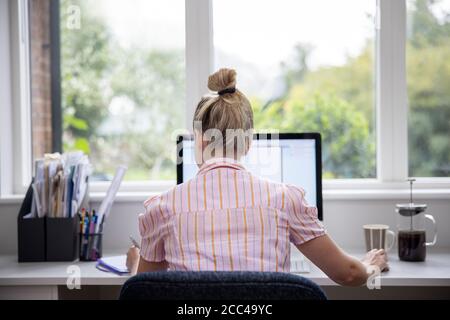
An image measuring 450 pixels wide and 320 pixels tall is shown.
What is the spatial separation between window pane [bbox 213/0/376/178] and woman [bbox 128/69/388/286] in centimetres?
106

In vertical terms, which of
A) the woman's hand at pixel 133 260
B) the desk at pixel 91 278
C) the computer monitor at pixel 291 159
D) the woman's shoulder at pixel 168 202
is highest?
the computer monitor at pixel 291 159

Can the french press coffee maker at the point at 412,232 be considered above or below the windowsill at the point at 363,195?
below

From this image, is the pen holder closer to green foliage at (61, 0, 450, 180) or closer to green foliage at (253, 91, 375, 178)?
green foliage at (61, 0, 450, 180)

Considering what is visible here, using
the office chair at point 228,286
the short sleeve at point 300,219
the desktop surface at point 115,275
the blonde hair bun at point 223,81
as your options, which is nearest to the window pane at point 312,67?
the desktop surface at point 115,275

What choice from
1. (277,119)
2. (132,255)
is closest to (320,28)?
(277,119)

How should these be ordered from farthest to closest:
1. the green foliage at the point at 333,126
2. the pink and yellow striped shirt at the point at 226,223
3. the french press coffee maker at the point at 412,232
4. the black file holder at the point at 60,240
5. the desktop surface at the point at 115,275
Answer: the green foliage at the point at 333,126 < the black file holder at the point at 60,240 < the french press coffee maker at the point at 412,232 < the desktop surface at the point at 115,275 < the pink and yellow striped shirt at the point at 226,223

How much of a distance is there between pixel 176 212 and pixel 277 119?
4.25 feet

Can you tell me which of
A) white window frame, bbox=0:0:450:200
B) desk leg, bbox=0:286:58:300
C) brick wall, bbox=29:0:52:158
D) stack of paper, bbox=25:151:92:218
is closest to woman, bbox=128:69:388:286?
desk leg, bbox=0:286:58:300

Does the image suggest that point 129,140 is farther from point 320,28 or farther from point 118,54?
point 320,28

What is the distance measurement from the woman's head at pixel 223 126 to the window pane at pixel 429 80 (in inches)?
50.2

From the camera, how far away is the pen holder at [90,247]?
7.00 feet

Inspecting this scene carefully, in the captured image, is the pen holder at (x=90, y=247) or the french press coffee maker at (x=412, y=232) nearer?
the french press coffee maker at (x=412, y=232)

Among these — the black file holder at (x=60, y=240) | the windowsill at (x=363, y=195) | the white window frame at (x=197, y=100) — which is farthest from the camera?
the white window frame at (x=197, y=100)

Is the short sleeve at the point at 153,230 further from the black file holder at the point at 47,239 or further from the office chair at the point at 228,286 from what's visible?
the black file holder at the point at 47,239
